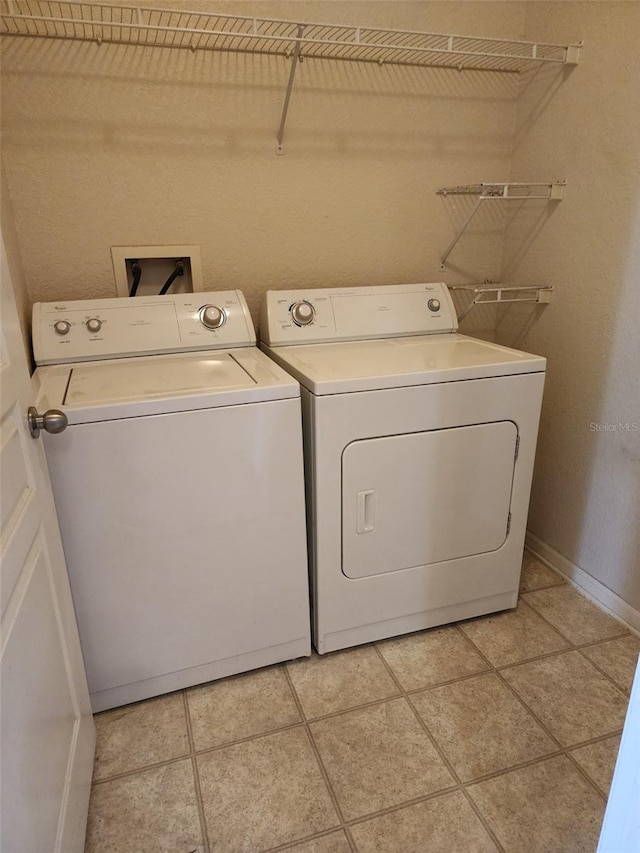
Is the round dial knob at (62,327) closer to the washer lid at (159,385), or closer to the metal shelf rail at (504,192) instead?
the washer lid at (159,385)

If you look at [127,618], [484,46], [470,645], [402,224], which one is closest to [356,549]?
[470,645]

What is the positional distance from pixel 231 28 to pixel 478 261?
125 centimetres

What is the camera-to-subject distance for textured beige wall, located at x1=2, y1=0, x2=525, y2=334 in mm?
1720

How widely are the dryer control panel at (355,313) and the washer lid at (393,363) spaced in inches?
2.1

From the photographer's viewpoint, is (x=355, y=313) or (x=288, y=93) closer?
(x=288, y=93)

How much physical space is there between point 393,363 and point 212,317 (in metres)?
0.64

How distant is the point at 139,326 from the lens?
1.75m

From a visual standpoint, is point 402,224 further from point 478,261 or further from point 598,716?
point 598,716

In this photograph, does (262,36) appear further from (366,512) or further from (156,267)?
(366,512)

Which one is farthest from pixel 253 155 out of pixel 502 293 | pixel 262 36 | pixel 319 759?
pixel 319 759

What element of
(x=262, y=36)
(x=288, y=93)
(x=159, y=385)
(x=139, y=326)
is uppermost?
(x=262, y=36)

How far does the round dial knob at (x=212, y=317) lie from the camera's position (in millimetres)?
1816

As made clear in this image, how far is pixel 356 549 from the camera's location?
1625 mm

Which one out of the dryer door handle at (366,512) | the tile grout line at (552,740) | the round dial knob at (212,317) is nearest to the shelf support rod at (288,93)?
the round dial knob at (212,317)
